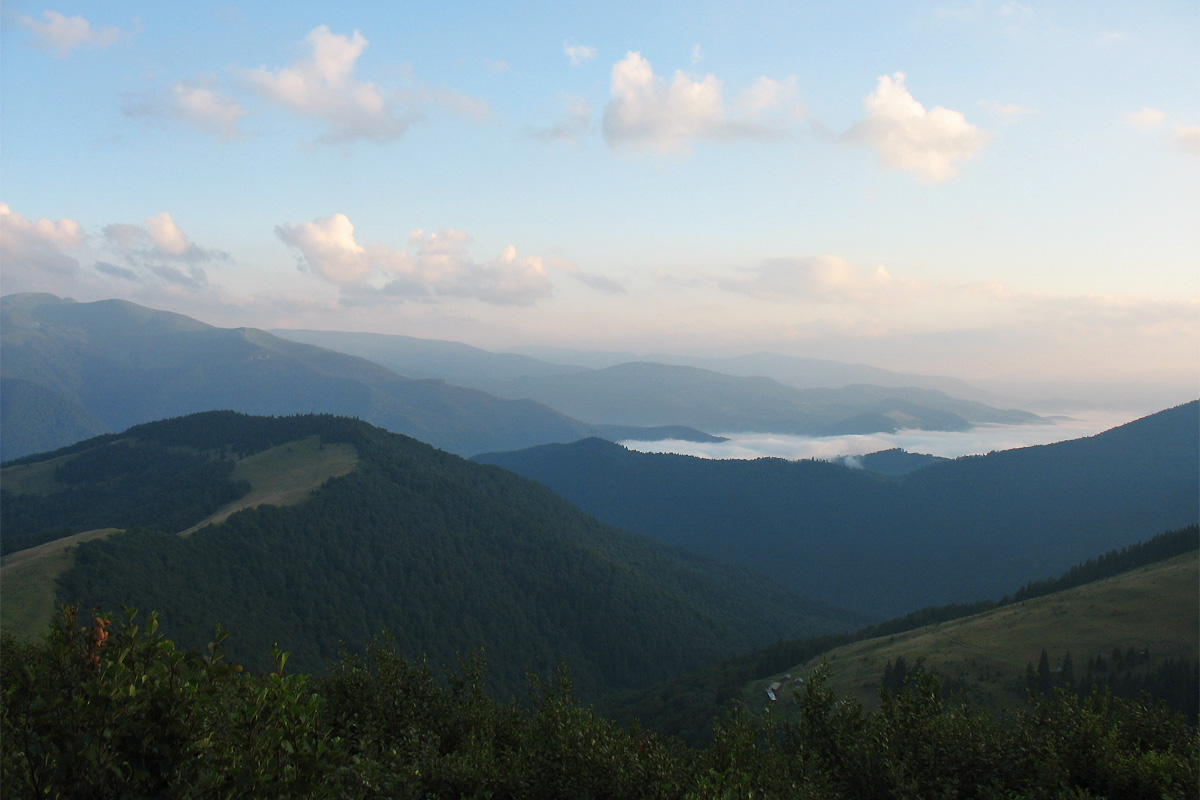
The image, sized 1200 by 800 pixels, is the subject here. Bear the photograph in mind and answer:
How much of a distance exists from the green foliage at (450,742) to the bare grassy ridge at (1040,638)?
7127 centimetres

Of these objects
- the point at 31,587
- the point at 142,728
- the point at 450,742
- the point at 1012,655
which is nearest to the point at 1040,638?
the point at 1012,655

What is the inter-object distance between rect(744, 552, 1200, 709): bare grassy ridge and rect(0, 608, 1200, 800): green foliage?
7127 centimetres

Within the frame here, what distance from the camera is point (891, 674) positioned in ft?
343

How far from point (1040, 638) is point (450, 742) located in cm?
11559

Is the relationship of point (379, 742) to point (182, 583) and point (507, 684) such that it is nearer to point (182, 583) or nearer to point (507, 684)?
point (182, 583)

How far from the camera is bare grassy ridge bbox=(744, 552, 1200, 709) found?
100m

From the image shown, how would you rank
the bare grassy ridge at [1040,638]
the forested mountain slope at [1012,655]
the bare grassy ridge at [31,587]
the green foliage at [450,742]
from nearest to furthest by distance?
1. the green foliage at [450,742]
2. the forested mountain slope at [1012,655]
3. the bare grassy ridge at [1040,638]
4. the bare grassy ridge at [31,587]

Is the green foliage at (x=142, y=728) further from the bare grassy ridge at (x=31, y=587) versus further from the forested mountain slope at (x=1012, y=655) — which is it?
the bare grassy ridge at (x=31, y=587)

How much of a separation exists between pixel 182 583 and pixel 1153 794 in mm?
159146

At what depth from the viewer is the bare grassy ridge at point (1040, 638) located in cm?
10000

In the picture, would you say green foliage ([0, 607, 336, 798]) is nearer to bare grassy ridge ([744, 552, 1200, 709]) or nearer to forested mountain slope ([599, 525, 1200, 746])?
forested mountain slope ([599, 525, 1200, 746])

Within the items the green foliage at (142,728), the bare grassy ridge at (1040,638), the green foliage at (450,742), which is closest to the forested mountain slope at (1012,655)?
the bare grassy ridge at (1040,638)

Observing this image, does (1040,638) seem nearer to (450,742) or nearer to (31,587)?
(450,742)

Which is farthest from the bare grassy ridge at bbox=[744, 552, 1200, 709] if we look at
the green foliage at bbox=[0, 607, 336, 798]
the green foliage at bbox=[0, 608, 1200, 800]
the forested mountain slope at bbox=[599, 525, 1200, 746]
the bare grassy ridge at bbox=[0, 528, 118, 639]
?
the bare grassy ridge at bbox=[0, 528, 118, 639]
